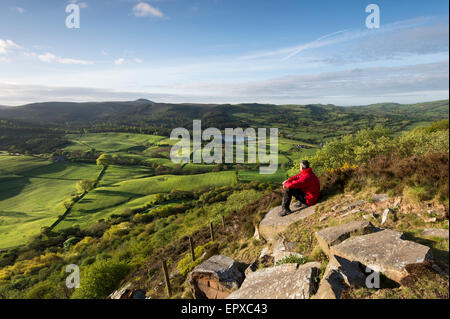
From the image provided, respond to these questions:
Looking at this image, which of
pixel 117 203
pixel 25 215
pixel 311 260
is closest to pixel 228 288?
pixel 311 260

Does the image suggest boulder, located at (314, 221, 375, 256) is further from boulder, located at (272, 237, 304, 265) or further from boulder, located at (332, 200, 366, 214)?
boulder, located at (332, 200, 366, 214)

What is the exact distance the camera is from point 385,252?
197 inches

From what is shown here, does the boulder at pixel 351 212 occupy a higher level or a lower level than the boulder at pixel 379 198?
lower

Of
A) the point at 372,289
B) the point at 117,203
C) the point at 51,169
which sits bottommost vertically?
the point at 117,203

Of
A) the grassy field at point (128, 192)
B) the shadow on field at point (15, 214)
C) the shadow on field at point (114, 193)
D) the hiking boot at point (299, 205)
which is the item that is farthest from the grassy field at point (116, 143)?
the hiking boot at point (299, 205)

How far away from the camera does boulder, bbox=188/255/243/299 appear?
743cm

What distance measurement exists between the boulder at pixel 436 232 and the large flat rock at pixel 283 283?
305cm

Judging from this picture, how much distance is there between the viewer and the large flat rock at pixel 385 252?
4.49 meters

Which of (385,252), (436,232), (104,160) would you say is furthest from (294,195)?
(104,160)

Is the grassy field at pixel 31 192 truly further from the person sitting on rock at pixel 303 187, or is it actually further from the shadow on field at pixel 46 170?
the person sitting on rock at pixel 303 187

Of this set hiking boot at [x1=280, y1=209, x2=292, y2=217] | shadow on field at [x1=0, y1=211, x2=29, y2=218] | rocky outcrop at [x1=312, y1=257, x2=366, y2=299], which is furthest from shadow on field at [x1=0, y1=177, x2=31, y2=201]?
rocky outcrop at [x1=312, y1=257, x2=366, y2=299]

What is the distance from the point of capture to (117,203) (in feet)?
244

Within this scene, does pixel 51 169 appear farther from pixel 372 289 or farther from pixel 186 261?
pixel 372 289

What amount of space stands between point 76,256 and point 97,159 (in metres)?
80.5
